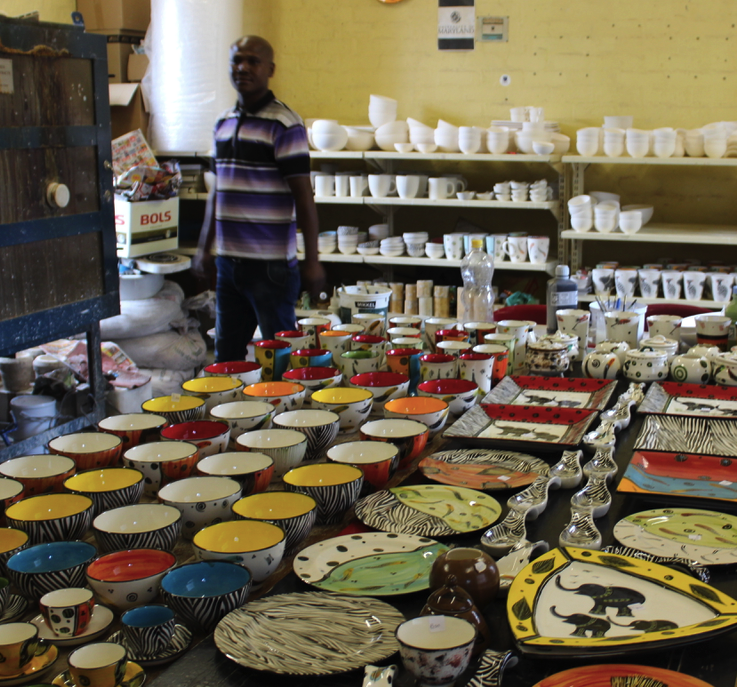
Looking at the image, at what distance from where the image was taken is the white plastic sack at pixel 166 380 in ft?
13.4

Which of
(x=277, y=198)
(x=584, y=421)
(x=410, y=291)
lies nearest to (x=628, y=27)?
(x=410, y=291)

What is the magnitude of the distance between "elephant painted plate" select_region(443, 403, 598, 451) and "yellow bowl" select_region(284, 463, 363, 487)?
292 mm

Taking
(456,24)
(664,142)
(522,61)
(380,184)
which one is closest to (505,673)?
(664,142)

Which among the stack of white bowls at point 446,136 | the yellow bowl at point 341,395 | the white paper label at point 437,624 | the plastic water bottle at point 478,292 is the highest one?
the stack of white bowls at point 446,136

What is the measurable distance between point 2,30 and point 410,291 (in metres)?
2.35

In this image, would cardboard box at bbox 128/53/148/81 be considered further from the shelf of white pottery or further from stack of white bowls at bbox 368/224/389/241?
the shelf of white pottery

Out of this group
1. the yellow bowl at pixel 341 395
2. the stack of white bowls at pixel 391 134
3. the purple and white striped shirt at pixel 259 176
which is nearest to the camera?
the yellow bowl at pixel 341 395

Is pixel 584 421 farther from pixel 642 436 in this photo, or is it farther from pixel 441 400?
pixel 441 400

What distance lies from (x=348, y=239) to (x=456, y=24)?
4.40 ft

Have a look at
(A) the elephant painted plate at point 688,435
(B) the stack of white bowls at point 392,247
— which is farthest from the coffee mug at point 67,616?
(B) the stack of white bowls at point 392,247

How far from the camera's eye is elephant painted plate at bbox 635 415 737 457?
1354 mm

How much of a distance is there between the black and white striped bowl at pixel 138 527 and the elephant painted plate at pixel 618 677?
0.46 m

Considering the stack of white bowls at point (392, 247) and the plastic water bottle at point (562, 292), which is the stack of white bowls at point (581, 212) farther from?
the plastic water bottle at point (562, 292)

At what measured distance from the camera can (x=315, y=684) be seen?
754 mm
